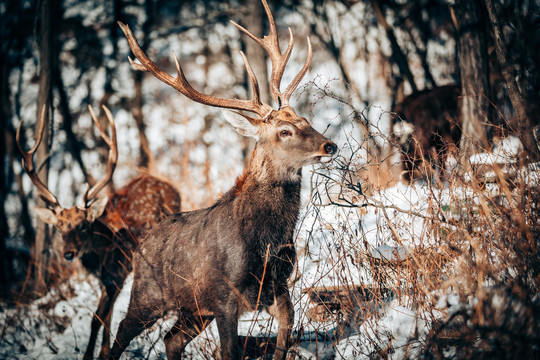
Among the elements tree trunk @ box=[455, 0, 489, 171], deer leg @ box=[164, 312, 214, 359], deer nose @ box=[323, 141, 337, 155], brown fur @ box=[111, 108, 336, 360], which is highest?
tree trunk @ box=[455, 0, 489, 171]

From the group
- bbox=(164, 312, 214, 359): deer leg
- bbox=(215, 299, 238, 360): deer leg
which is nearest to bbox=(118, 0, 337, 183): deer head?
bbox=(215, 299, 238, 360): deer leg

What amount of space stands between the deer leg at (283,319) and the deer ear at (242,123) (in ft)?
4.74

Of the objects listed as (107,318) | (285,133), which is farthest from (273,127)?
Result: (107,318)

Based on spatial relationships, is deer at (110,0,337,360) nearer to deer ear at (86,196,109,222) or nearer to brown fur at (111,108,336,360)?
brown fur at (111,108,336,360)

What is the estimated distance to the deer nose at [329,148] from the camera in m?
3.15

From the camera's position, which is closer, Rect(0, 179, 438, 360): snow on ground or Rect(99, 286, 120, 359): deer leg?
Rect(0, 179, 438, 360): snow on ground

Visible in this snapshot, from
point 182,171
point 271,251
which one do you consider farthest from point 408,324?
point 182,171

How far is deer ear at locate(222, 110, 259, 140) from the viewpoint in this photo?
3541 mm

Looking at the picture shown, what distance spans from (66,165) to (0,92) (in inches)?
102

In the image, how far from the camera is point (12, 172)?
1068 cm

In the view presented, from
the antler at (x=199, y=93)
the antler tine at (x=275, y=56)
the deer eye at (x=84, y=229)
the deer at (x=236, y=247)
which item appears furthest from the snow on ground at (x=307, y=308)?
the antler tine at (x=275, y=56)

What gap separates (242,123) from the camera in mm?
3572

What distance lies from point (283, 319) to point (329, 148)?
1350mm

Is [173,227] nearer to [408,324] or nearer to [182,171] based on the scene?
[408,324]
